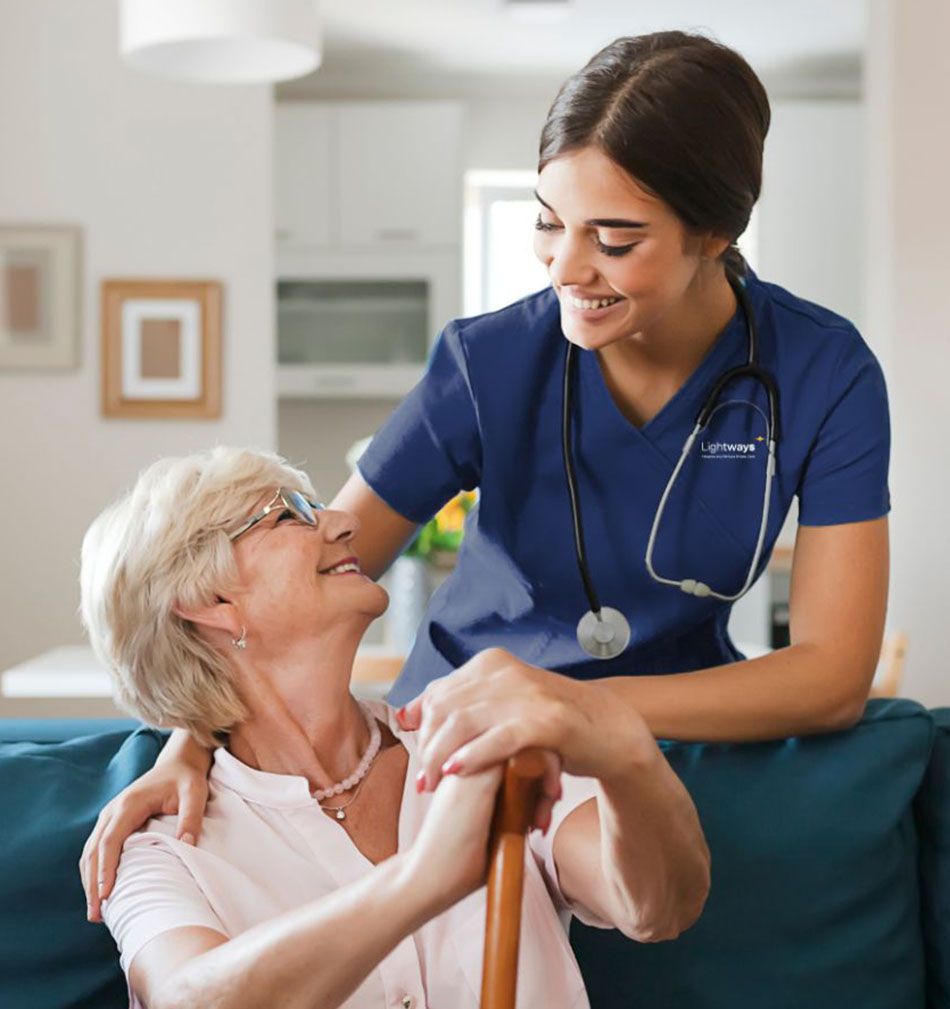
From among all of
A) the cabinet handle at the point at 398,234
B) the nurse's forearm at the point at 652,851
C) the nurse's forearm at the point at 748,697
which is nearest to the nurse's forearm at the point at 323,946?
the nurse's forearm at the point at 652,851

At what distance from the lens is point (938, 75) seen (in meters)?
3.38

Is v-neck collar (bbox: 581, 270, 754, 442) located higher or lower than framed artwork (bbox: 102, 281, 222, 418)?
lower

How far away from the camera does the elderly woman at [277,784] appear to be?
1182 mm

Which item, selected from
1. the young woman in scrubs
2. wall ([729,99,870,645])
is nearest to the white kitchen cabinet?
wall ([729,99,870,645])

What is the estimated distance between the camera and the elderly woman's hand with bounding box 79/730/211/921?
4.27 feet

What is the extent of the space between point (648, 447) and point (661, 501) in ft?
0.21

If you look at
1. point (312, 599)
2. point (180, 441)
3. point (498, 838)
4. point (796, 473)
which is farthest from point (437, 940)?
point (180, 441)

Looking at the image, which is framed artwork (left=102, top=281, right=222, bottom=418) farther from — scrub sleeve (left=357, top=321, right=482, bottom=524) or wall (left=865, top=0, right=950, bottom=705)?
scrub sleeve (left=357, top=321, right=482, bottom=524)

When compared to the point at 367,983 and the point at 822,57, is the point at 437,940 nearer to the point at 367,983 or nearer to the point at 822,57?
the point at 367,983

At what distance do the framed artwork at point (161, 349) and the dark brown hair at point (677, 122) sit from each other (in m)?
3.09

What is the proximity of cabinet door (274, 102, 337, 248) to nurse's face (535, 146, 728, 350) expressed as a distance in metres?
4.64

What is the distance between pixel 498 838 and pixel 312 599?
57cm

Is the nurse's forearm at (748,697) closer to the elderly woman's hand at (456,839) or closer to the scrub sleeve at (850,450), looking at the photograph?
the scrub sleeve at (850,450)

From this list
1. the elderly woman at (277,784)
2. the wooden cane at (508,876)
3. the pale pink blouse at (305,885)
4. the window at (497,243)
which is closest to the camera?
the wooden cane at (508,876)
